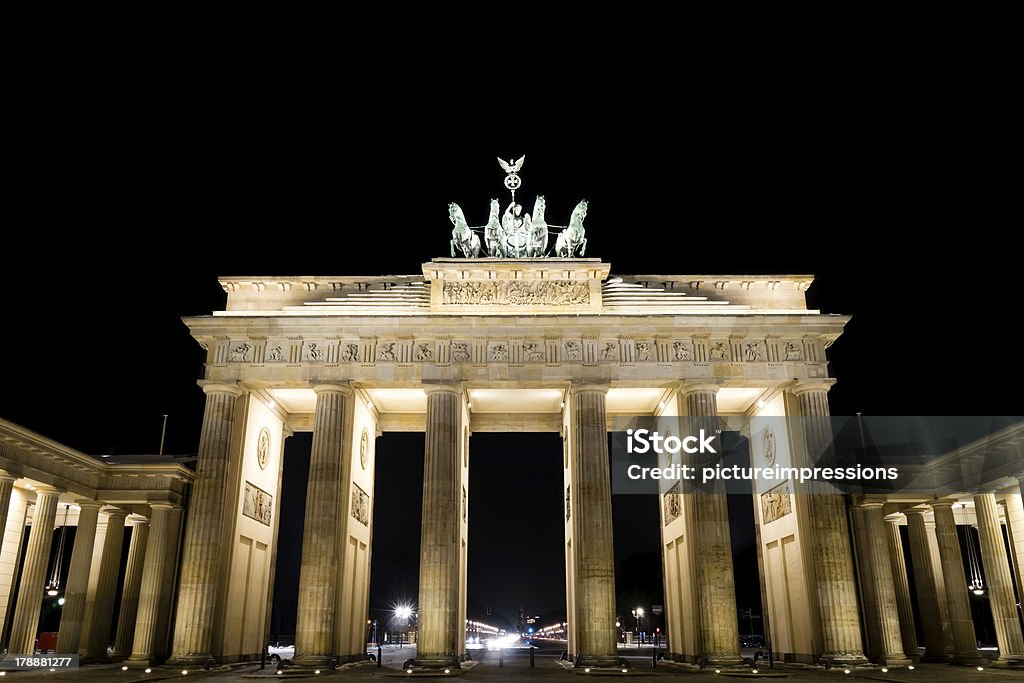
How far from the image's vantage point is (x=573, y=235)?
3381 cm

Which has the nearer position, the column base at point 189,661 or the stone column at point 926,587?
the column base at point 189,661

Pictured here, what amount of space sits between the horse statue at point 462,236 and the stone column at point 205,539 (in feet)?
36.9

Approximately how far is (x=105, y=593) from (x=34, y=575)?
134 inches

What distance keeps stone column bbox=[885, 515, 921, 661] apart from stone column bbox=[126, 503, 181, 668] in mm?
29756

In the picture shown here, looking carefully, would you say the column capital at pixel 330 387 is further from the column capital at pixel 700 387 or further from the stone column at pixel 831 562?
the stone column at pixel 831 562

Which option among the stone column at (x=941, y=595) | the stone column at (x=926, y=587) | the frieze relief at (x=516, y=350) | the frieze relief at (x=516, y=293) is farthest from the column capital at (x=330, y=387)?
the stone column at (x=941, y=595)

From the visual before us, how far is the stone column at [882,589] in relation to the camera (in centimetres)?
2733

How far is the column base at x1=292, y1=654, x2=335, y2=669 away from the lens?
88.6ft

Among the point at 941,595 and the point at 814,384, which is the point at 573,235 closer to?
the point at 814,384

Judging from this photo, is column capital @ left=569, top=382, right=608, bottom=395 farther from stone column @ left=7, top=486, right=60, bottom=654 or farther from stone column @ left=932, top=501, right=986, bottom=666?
stone column @ left=7, top=486, right=60, bottom=654

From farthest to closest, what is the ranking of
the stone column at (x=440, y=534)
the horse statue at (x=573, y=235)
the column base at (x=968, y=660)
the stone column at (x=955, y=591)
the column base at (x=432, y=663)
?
the horse statue at (x=573, y=235)
the stone column at (x=955, y=591)
the column base at (x=968, y=660)
the stone column at (x=440, y=534)
the column base at (x=432, y=663)

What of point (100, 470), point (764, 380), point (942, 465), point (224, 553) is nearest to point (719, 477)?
point (764, 380)

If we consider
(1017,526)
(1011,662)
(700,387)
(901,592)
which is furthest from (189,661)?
(1017,526)

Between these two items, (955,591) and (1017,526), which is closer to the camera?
(1017,526)
